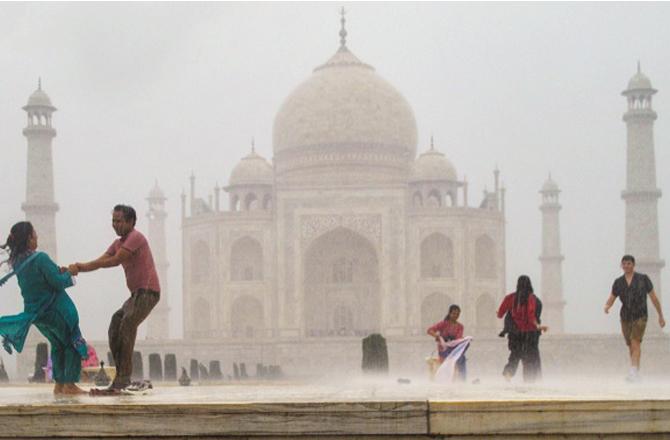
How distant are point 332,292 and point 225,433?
24.0m

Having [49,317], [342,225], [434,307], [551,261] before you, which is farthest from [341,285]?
[49,317]

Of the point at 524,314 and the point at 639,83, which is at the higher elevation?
the point at 639,83

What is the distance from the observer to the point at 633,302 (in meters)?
6.77

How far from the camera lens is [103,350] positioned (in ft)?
75.0

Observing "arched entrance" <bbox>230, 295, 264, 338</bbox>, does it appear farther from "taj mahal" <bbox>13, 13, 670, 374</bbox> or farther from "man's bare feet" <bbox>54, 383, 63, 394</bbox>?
"man's bare feet" <bbox>54, 383, 63, 394</bbox>

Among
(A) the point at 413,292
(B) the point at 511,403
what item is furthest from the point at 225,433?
(A) the point at 413,292

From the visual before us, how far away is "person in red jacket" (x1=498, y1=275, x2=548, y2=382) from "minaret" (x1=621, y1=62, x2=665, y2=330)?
19.1 meters

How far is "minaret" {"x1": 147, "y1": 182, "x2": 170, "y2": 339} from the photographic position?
105ft

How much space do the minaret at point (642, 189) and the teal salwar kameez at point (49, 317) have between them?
22.1 metres

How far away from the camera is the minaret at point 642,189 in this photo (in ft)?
82.1

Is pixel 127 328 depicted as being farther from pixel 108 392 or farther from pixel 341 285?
pixel 341 285

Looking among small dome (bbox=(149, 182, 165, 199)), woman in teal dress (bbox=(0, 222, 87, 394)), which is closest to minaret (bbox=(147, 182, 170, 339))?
small dome (bbox=(149, 182, 165, 199))

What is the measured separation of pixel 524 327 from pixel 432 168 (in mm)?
22504

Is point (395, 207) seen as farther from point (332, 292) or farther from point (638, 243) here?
point (638, 243)
